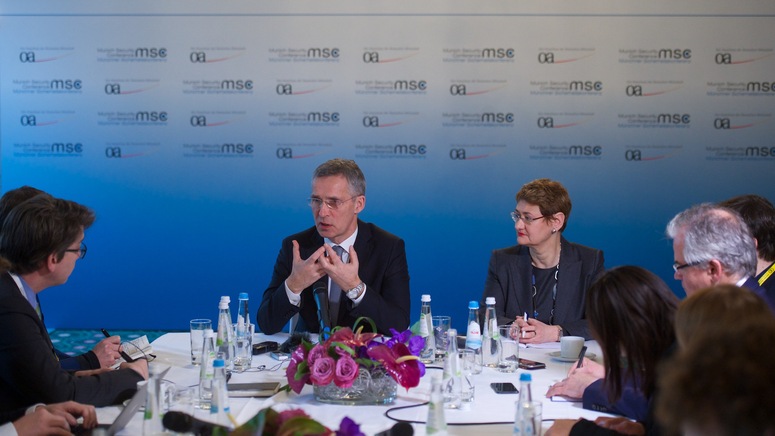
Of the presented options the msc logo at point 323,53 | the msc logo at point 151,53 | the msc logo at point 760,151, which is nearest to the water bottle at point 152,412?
the msc logo at point 323,53

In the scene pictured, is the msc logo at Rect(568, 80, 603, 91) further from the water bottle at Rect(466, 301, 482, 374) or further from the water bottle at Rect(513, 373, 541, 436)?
the water bottle at Rect(513, 373, 541, 436)

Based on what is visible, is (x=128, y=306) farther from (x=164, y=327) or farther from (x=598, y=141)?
(x=598, y=141)

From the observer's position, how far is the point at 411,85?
6.43 meters

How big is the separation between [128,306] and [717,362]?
6.21 metres

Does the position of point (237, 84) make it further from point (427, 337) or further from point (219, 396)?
point (219, 396)

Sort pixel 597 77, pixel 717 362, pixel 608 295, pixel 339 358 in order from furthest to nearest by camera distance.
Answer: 1. pixel 597 77
2. pixel 339 358
3. pixel 608 295
4. pixel 717 362

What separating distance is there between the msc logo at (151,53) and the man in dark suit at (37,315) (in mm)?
4008

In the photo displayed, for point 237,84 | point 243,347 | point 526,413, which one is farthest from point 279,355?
point 237,84

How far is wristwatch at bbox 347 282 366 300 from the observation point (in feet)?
11.5

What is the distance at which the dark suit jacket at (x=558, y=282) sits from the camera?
3.83 metres

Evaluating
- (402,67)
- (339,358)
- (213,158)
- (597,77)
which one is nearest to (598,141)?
(597,77)

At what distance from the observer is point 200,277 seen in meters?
6.60

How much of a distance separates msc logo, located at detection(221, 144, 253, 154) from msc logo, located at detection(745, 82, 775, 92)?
3.93m

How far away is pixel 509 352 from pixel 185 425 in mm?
1335
